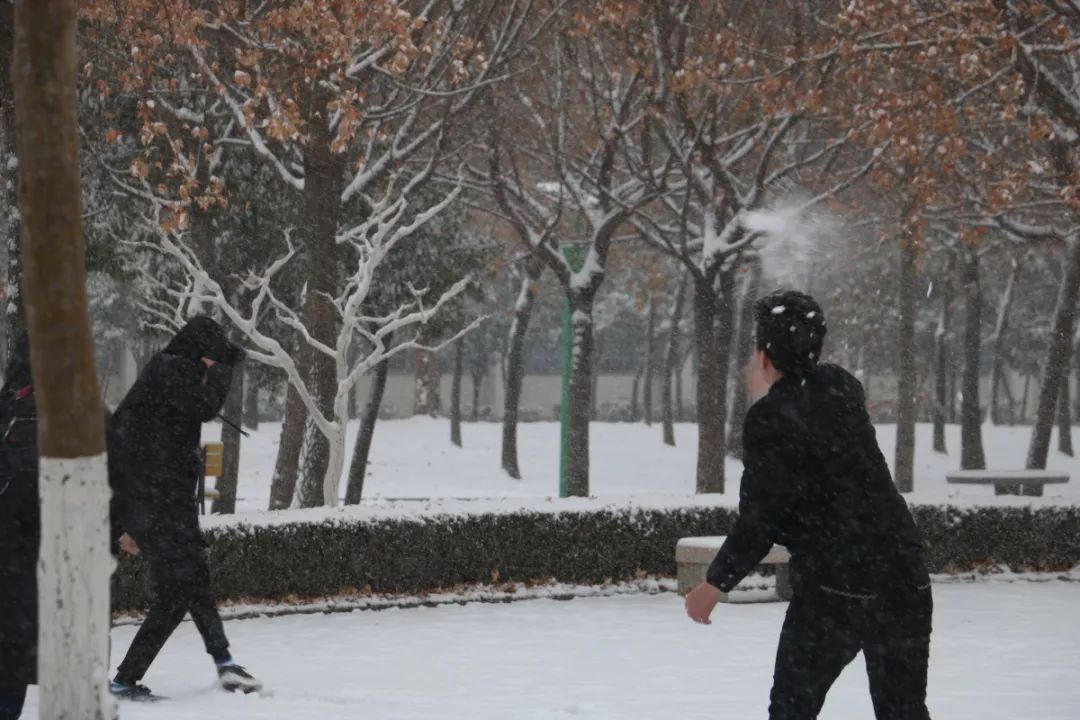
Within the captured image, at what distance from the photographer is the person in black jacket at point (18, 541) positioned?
5.95 metres

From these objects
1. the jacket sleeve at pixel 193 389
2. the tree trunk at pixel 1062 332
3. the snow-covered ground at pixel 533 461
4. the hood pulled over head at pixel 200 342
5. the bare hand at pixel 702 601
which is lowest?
the snow-covered ground at pixel 533 461

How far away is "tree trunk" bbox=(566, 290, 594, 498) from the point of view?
A: 21.0 m

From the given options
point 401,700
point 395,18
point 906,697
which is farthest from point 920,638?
point 395,18

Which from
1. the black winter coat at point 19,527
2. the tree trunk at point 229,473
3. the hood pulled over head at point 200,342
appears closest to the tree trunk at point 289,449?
the tree trunk at point 229,473

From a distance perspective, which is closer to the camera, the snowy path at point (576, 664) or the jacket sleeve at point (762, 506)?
the jacket sleeve at point (762, 506)

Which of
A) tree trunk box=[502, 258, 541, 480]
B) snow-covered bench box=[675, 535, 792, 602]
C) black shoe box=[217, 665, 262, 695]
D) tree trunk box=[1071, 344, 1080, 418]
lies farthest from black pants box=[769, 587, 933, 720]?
tree trunk box=[1071, 344, 1080, 418]

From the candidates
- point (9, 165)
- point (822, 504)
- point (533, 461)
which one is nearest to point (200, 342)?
point (822, 504)

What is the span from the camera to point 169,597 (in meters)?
7.56

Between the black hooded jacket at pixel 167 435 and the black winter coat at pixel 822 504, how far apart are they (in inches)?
145

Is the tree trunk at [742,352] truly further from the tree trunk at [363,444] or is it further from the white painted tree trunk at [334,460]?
the white painted tree trunk at [334,460]

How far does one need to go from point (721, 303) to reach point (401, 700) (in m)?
13.3

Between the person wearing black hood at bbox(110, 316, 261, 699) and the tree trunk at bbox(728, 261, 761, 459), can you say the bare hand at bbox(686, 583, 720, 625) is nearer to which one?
the person wearing black hood at bbox(110, 316, 261, 699)

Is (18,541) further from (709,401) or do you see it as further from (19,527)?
(709,401)

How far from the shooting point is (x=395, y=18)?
12.6 m
